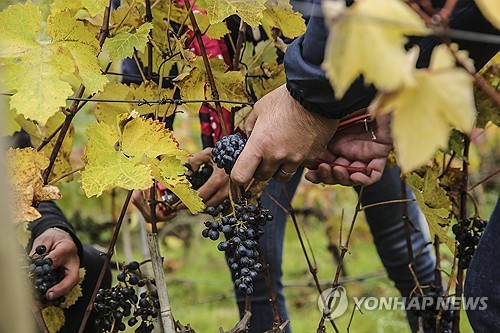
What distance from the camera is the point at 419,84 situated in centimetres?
66

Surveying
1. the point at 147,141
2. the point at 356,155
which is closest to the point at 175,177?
the point at 147,141

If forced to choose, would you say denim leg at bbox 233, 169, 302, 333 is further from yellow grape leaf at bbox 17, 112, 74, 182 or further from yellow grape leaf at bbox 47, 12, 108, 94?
yellow grape leaf at bbox 47, 12, 108, 94

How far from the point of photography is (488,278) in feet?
4.08

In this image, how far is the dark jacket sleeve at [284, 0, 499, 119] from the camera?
118 centimetres

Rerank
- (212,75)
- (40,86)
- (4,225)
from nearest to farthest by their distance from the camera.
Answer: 1. (4,225)
2. (40,86)
3. (212,75)

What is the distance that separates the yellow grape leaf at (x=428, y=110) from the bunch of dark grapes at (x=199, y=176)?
1057 millimetres

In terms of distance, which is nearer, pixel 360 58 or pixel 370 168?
pixel 360 58

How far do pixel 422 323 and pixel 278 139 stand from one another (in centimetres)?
77

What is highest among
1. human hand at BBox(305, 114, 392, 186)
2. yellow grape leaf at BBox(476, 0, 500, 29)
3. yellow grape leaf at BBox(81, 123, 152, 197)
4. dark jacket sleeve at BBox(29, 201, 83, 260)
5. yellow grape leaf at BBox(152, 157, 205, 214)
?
yellow grape leaf at BBox(476, 0, 500, 29)

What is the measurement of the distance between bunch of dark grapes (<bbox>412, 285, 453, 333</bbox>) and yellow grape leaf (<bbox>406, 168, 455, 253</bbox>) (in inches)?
11.1

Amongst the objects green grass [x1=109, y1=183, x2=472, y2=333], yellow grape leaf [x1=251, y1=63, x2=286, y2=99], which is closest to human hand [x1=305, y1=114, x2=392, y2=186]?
yellow grape leaf [x1=251, y1=63, x2=286, y2=99]

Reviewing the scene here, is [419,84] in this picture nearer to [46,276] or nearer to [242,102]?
[242,102]

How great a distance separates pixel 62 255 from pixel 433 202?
0.85 metres

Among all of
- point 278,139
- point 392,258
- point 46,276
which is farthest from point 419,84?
point 392,258
